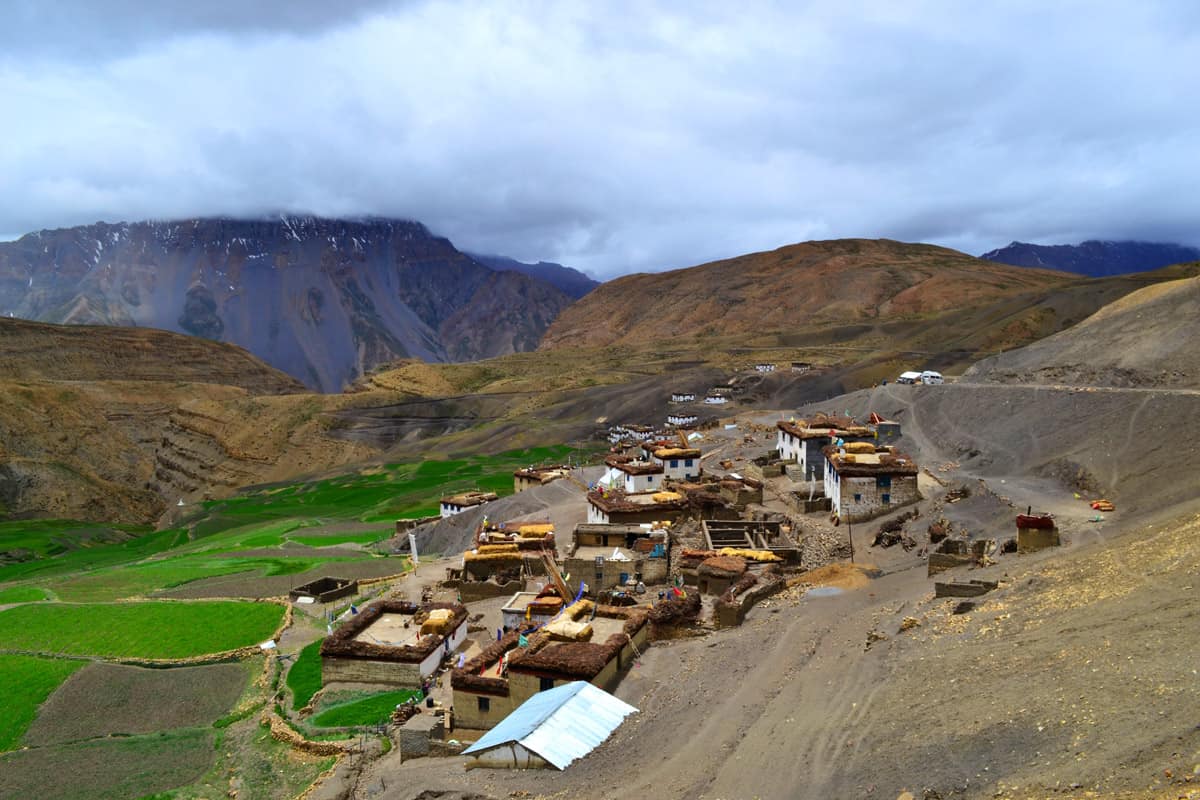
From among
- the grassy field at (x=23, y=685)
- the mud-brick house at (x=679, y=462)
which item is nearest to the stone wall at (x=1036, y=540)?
the mud-brick house at (x=679, y=462)

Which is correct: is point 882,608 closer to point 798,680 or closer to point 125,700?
point 798,680

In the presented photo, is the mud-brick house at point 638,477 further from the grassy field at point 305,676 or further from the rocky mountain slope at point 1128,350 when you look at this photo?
the rocky mountain slope at point 1128,350

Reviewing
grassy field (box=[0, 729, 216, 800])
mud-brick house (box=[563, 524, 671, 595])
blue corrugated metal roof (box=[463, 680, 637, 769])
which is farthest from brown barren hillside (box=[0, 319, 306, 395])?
blue corrugated metal roof (box=[463, 680, 637, 769])

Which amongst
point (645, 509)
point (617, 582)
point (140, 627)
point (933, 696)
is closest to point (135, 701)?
point (140, 627)

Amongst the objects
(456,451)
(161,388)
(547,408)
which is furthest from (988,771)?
(161,388)

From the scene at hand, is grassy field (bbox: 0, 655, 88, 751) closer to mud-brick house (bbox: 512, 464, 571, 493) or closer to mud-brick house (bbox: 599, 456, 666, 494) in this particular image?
mud-brick house (bbox: 599, 456, 666, 494)

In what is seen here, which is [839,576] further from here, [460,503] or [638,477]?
[460,503]
